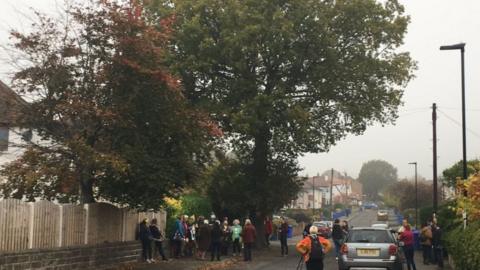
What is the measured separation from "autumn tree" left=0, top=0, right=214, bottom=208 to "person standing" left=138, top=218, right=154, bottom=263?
122 inches

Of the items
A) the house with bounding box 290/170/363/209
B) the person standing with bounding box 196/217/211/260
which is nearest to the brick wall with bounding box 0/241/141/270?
the person standing with bounding box 196/217/211/260

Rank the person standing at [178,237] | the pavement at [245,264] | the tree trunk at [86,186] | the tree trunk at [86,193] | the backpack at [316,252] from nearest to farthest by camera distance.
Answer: the backpack at [316,252]
the tree trunk at [86,186]
the tree trunk at [86,193]
the pavement at [245,264]
the person standing at [178,237]

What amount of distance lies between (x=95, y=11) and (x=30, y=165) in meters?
4.33

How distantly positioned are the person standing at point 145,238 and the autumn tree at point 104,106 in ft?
10.1

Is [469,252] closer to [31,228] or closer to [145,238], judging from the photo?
[31,228]

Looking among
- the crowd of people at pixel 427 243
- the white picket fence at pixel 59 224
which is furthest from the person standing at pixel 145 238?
the crowd of people at pixel 427 243

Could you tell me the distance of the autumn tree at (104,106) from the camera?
16.1m

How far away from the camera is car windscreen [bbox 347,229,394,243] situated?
703 inches

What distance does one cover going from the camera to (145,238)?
20.5 metres

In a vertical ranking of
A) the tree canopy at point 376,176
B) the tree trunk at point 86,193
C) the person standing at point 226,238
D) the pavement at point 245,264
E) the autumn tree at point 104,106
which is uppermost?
the tree canopy at point 376,176

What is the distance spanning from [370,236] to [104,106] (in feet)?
26.7

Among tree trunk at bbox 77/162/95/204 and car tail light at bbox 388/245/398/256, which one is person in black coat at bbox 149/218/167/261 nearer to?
tree trunk at bbox 77/162/95/204

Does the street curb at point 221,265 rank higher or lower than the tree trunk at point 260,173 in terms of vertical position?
lower

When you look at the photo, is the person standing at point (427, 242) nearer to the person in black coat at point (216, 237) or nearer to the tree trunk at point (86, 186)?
the person in black coat at point (216, 237)
